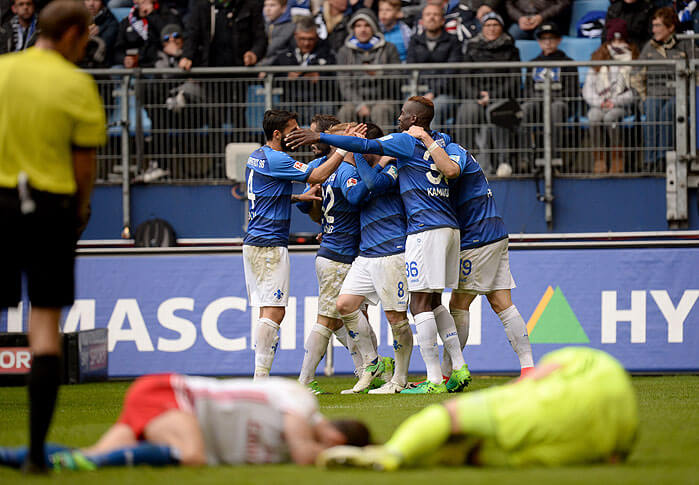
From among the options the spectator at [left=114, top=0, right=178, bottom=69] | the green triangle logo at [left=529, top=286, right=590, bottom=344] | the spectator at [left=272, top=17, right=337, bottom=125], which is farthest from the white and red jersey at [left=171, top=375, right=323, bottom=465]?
the spectator at [left=114, top=0, right=178, bottom=69]

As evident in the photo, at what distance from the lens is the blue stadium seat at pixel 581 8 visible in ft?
53.0

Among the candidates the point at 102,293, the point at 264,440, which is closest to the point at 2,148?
the point at 264,440

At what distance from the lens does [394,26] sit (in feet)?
50.9

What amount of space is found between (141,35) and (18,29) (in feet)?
6.07

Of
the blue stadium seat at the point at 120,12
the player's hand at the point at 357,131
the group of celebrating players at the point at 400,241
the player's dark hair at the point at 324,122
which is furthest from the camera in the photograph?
the blue stadium seat at the point at 120,12

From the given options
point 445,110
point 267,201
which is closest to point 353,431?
point 267,201

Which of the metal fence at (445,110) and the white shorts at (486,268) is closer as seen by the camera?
the white shorts at (486,268)

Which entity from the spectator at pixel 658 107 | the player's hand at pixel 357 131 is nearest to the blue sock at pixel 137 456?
the player's hand at pixel 357 131

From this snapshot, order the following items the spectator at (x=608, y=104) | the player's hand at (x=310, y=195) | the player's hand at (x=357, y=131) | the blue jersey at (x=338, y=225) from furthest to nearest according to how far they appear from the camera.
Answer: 1. the spectator at (x=608, y=104)
2. the blue jersey at (x=338, y=225)
3. the player's hand at (x=310, y=195)
4. the player's hand at (x=357, y=131)

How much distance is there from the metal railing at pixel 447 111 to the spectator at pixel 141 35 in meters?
→ 0.89

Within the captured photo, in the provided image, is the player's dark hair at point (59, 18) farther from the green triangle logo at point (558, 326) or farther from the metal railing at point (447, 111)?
the metal railing at point (447, 111)

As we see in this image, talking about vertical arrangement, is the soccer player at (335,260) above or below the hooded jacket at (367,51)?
below

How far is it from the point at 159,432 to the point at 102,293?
28.0ft

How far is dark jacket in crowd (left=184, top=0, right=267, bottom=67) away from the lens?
1506 centimetres
